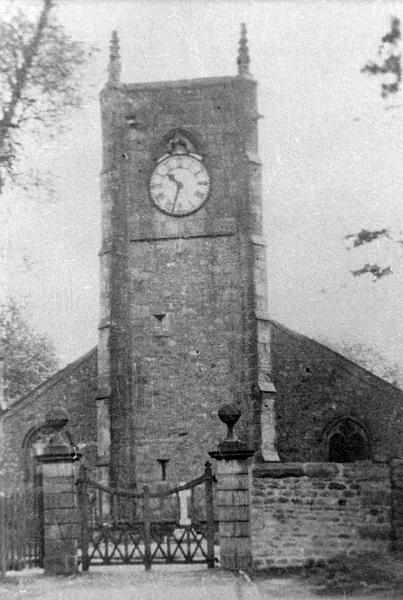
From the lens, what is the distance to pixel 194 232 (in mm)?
23500

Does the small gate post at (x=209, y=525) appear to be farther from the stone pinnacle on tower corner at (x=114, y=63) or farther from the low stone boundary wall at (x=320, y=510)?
the stone pinnacle on tower corner at (x=114, y=63)

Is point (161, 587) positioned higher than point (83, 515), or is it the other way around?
point (83, 515)

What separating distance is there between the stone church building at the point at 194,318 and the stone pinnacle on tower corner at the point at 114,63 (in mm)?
55

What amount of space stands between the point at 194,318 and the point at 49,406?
5787mm

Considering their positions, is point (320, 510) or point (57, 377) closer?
point (320, 510)

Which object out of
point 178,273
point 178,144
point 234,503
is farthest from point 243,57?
point 234,503

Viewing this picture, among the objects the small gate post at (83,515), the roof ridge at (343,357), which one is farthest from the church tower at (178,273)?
the small gate post at (83,515)

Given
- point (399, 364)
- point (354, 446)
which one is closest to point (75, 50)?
point (354, 446)

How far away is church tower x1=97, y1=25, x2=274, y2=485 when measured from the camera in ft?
73.6

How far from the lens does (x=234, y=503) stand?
13.1 m

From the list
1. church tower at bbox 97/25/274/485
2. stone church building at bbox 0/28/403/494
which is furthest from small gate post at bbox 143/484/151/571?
church tower at bbox 97/25/274/485

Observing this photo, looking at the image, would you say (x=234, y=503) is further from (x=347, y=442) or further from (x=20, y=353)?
(x=20, y=353)

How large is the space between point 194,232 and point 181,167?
1.88 metres

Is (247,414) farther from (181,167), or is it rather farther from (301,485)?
(301,485)
